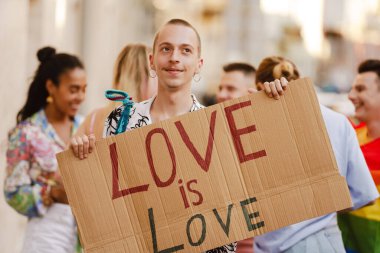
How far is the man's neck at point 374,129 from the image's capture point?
4.66m

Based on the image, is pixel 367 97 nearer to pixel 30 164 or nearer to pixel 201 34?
pixel 30 164

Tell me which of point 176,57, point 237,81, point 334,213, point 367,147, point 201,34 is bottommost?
point 334,213

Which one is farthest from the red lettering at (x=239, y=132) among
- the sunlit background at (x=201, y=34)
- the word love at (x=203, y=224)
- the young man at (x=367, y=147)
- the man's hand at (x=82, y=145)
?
the sunlit background at (x=201, y=34)

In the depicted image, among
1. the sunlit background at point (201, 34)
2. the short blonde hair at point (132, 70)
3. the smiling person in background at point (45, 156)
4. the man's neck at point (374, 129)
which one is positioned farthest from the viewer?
the sunlit background at point (201, 34)

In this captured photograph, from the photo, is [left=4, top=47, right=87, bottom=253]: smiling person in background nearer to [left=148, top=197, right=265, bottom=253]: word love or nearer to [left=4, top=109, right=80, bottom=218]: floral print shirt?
[left=4, top=109, right=80, bottom=218]: floral print shirt

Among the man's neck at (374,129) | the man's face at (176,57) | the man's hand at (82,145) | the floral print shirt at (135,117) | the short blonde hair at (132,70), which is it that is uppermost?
the short blonde hair at (132,70)

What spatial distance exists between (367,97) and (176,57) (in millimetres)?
1674

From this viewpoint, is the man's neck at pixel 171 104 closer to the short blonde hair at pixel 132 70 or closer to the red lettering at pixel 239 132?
the red lettering at pixel 239 132

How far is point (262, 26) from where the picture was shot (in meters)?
47.0

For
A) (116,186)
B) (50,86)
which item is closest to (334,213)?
(116,186)

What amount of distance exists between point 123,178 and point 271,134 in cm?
65

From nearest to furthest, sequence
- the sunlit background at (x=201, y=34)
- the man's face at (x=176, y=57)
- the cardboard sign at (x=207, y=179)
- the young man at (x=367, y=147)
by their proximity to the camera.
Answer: the cardboard sign at (x=207, y=179)
the man's face at (x=176, y=57)
the young man at (x=367, y=147)
the sunlit background at (x=201, y=34)

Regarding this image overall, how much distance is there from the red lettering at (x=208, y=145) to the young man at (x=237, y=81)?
2523 mm

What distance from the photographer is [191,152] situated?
3.34m
